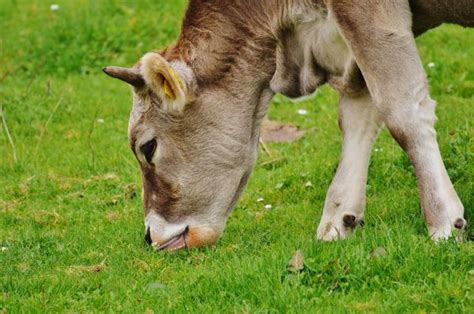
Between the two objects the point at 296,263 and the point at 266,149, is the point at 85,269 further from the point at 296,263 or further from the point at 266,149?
the point at 266,149

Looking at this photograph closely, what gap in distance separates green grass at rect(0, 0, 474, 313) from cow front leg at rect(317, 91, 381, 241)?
0.15 m

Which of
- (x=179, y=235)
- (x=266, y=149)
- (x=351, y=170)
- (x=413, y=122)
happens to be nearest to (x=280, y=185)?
(x=266, y=149)

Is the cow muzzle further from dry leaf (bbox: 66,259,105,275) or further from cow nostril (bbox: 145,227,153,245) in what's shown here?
dry leaf (bbox: 66,259,105,275)

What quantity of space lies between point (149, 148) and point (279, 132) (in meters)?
3.87

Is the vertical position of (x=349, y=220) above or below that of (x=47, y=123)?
above

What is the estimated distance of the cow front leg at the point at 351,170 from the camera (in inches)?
315

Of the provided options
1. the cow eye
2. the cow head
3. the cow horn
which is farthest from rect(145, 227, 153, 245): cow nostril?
the cow horn

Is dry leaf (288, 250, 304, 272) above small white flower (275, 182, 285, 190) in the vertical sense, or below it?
above

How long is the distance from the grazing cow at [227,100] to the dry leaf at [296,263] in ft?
2.76

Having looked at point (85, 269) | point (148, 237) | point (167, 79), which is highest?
point (167, 79)

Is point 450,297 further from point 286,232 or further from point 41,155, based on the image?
point 41,155

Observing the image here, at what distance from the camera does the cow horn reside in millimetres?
7531

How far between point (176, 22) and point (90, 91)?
2.01 meters

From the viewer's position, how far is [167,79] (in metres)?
7.61
